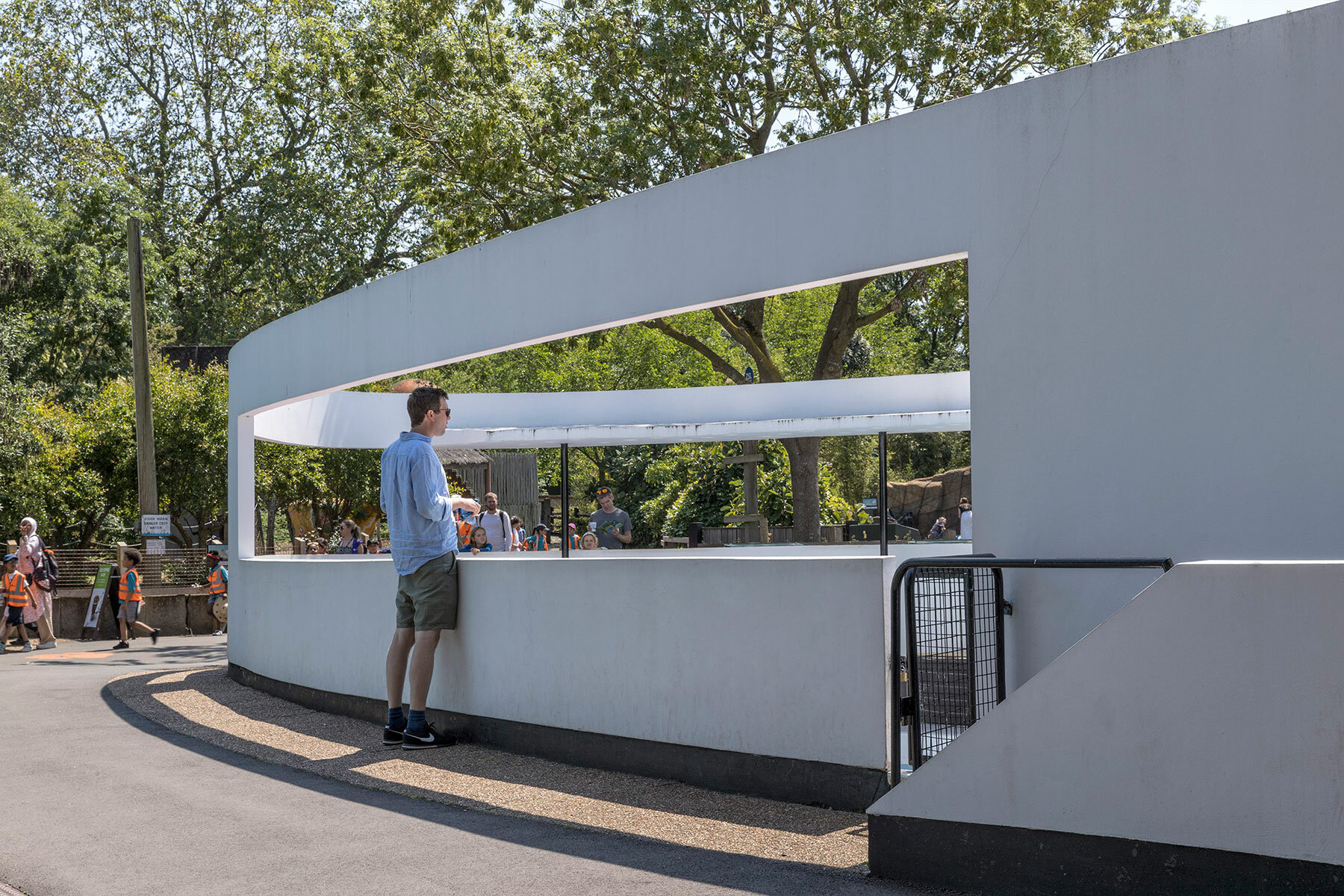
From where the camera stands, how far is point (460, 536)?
44.3 ft

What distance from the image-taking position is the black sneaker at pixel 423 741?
6.47m

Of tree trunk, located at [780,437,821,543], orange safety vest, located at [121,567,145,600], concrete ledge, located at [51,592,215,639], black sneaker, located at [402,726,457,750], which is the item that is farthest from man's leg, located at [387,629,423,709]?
concrete ledge, located at [51,592,215,639]

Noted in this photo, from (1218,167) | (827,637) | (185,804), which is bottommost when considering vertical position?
(185,804)

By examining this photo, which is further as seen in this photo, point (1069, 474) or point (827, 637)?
point (827, 637)

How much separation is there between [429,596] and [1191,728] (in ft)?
Result: 13.9

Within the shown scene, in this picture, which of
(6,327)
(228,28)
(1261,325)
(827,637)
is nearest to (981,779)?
(827,637)

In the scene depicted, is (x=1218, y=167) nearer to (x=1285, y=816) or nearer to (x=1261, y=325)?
(x=1261, y=325)

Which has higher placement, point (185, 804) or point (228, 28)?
point (228, 28)

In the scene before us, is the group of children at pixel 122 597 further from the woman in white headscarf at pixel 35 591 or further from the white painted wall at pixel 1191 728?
the white painted wall at pixel 1191 728

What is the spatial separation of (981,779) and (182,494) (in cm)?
2318

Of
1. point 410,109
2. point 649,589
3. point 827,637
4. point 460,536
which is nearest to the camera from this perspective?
point 827,637

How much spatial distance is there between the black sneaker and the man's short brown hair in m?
1.68

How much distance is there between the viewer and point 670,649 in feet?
18.4

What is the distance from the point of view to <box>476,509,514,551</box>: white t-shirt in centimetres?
1364
